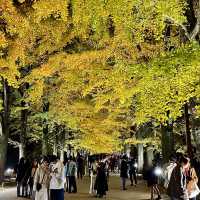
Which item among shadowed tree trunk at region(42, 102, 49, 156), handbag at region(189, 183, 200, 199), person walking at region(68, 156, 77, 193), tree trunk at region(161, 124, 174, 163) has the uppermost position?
shadowed tree trunk at region(42, 102, 49, 156)

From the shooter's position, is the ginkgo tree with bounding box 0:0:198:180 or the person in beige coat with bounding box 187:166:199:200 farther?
the ginkgo tree with bounding box 0:0:198:180

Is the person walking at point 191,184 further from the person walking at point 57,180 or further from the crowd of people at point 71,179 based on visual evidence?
the person walking at point 57,180

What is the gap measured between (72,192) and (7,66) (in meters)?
6.03

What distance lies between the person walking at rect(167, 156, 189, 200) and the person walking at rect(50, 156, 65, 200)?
3.33 m

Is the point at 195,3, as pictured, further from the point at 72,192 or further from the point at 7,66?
the point at 72,192

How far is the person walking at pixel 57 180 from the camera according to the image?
13219 mm

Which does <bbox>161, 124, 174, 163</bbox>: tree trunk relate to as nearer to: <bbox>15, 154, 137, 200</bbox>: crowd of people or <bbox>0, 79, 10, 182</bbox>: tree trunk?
<bbox>15, 154, 137, 200</bbox>: crowd of people

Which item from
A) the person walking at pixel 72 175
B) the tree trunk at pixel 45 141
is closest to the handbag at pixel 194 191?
the person walking at pixel 72 175

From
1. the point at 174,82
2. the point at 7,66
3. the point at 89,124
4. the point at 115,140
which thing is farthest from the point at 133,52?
the point at 115,140

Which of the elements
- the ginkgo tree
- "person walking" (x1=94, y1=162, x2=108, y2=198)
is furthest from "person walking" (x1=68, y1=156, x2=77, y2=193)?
the ginkgo tree

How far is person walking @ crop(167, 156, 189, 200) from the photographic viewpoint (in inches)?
436

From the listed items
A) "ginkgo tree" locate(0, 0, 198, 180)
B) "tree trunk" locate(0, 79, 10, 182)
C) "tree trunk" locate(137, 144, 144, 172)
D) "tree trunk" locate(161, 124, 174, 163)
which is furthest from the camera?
"tree trunk" locate(137, 144, 144, 172)

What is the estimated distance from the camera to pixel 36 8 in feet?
60.7

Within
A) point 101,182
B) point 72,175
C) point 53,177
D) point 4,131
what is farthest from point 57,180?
point 4,131
